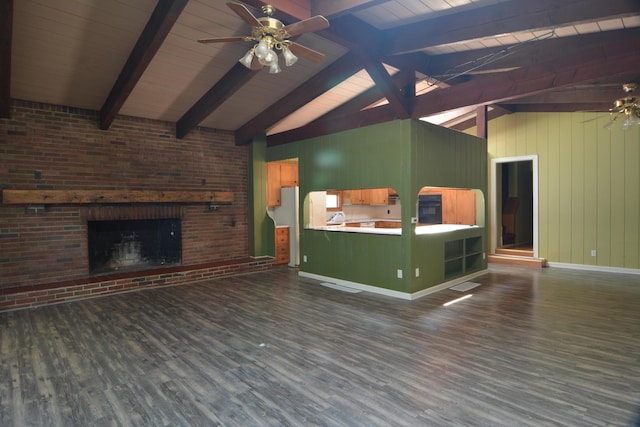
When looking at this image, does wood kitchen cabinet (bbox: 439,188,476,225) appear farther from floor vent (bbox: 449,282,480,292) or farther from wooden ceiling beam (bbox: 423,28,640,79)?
wooden ceiling beam (bbox: 423,28,640,79)

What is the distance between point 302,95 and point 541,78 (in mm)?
3209

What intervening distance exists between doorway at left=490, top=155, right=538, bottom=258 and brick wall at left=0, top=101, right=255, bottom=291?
6039 millimetres

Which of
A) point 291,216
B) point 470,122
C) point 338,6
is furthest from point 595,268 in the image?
point 338,6

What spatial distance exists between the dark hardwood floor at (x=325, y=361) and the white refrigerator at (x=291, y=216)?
8.25ft

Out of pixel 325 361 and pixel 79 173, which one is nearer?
pixel 325 361

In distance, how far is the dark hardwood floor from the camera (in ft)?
7.38

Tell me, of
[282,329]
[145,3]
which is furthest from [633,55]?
[145,3]

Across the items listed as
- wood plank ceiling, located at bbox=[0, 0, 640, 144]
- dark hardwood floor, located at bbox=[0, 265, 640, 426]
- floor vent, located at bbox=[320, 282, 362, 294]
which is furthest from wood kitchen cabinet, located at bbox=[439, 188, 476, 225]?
floor vent, located at bbox=[320, 282, 362, 294]

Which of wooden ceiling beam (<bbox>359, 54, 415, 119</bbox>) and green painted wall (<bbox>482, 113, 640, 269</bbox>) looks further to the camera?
green painted wall (<bbox>482, 113, 640, 269</bbox>)

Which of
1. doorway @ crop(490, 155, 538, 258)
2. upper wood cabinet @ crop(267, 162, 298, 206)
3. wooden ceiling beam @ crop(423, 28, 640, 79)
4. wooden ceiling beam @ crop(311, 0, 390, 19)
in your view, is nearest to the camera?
wooden ceiling beam @ crop(311, 0, 390, 19)

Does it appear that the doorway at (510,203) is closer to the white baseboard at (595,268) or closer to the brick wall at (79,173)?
the white baseboard at (595,268)

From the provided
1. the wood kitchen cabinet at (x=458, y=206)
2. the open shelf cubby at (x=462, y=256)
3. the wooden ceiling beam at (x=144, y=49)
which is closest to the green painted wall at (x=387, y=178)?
the open shelf cubby at (x=462, y=256)

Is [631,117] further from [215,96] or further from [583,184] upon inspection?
[215,96]

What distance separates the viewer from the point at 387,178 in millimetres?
5078
